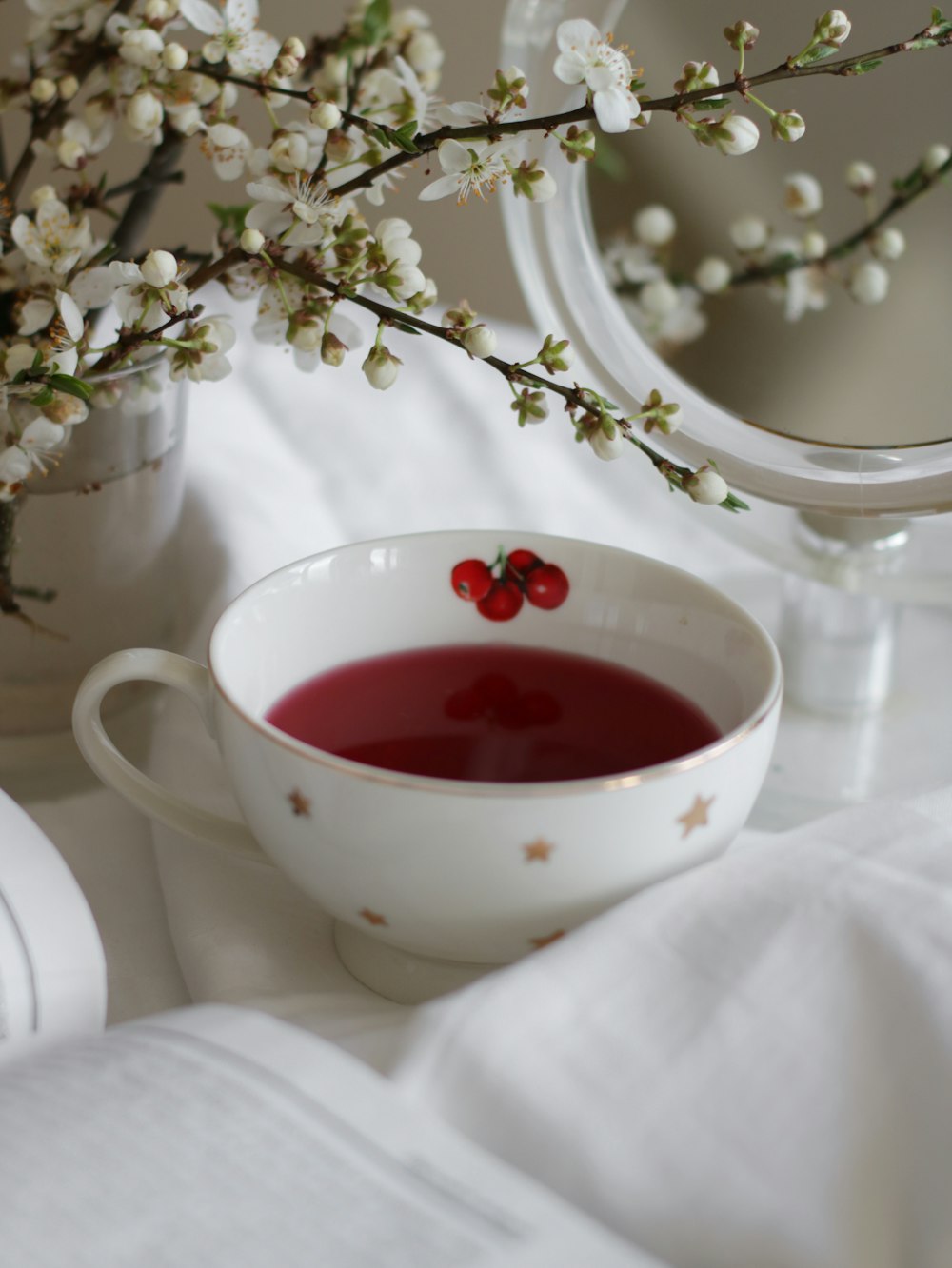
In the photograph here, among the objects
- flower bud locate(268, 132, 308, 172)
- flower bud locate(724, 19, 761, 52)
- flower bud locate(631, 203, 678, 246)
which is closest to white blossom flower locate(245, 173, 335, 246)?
flower bud locate(268, 132, 308, 172)

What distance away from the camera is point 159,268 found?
0.35 m

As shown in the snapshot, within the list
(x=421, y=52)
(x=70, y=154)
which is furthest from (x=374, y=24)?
(x=70, y=154)

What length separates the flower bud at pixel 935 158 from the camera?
621 millimetres

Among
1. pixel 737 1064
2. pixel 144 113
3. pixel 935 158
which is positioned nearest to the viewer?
pixel 737 1064

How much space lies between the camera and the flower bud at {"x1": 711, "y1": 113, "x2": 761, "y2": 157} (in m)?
0.33

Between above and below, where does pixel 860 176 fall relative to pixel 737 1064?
above

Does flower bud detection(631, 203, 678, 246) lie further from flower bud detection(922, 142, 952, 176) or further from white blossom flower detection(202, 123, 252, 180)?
white blossom flower detection(202, 123, 252, 180)

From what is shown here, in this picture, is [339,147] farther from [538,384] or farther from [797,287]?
[797,287]

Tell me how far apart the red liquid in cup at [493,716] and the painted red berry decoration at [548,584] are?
0.06ft

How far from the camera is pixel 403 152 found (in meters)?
0.36

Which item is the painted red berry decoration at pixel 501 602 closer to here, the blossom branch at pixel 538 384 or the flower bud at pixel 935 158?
the blossom branch at pixel 538 384

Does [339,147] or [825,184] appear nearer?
[339,147]

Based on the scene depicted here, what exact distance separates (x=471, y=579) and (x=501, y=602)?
0.01 meters

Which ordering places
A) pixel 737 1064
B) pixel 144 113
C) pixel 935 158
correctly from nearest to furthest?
1. pixel 737 1064
2. pixel 144 113
3. pixel 935 158
